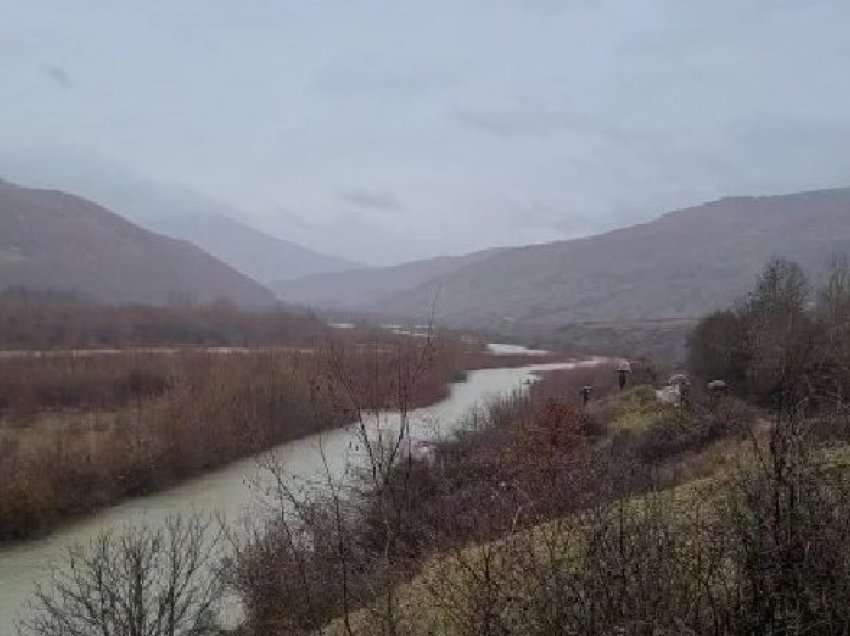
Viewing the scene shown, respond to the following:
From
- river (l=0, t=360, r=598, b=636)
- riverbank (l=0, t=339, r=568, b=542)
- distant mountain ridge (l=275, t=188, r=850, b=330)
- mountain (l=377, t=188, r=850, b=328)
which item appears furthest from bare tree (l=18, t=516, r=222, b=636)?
mountain (l=377, t=188, r=850, b=328)

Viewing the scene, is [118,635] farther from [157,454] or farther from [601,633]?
[157,454]

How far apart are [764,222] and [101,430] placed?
622 ft

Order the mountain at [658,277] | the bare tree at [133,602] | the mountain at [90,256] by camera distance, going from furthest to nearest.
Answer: the mountain at [658,277] < the mountain at [90,256] < the bare tree at [133,602]

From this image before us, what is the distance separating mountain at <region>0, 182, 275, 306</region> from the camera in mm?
119188

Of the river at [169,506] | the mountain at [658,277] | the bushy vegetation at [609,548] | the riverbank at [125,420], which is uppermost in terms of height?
the mountain at [658,277]

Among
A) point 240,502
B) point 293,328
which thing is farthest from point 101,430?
point 293,328

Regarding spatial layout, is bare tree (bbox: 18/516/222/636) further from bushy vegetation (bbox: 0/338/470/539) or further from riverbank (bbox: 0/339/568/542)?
bushy vegetation (bbox: 0/338/470/539)

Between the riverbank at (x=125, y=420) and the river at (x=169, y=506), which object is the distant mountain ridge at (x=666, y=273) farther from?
the river at (x=169, y=506)

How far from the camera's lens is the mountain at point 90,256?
11919cm

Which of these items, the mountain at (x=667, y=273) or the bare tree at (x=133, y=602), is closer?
the bare tree at (x=133, y=602)

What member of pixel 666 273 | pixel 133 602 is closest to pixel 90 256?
pixel 666 273

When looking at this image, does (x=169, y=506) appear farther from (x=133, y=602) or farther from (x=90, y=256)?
(x=90, y=256)

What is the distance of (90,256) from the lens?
133 meters

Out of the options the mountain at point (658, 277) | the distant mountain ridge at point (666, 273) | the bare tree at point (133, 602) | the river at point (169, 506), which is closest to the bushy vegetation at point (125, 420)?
the river at point (169, 506)
